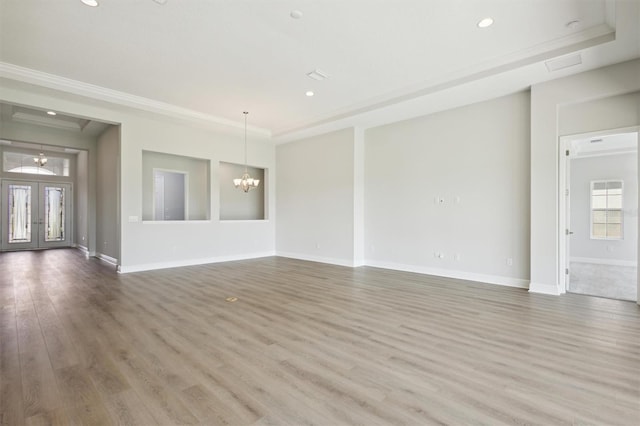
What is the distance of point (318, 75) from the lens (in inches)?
193

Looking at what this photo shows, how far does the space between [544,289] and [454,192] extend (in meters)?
2.13

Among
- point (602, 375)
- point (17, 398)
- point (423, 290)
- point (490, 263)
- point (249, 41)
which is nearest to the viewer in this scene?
point (17, 398)

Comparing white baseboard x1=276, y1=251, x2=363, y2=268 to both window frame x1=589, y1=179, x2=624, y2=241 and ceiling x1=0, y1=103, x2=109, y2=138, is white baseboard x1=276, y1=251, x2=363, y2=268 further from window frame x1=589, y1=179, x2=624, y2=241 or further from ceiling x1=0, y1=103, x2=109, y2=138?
window frame x1=589, y1=179, x2=624, y2=241

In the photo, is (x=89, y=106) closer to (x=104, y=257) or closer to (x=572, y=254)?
(x=104, y=257)

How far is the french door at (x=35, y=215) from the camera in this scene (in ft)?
32.5

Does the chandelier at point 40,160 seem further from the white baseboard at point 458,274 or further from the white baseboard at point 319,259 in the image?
the white baseboard at point 458,274

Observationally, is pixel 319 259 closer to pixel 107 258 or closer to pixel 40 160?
pixel 107 258

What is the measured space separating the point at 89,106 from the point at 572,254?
1234 cm

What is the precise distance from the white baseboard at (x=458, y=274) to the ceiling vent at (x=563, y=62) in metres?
3.24

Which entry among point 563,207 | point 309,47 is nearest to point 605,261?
point 563,207

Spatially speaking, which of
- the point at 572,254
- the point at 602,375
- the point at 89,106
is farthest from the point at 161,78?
the point at 572,254

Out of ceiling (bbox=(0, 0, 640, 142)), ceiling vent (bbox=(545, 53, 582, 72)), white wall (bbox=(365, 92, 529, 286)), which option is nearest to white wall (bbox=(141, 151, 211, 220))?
ceiling (bbox=(0, 0, 640, 142))

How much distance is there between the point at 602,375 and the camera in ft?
7.55

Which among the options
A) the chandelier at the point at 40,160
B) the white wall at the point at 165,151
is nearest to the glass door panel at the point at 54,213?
the chandelier at the point at 40,160
